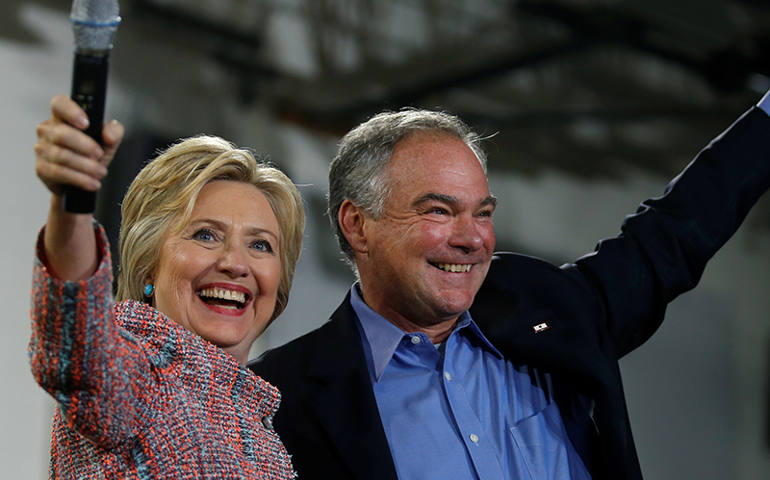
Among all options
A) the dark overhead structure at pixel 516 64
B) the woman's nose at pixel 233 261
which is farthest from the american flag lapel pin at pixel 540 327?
the dark overhead structure at pixel 516 64

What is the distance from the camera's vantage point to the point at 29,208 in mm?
3764

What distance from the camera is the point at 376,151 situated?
2.10 meters

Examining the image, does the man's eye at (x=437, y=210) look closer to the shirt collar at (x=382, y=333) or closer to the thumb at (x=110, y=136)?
the shirt collar at (x=382, y=333)

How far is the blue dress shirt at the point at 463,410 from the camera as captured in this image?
178 cm

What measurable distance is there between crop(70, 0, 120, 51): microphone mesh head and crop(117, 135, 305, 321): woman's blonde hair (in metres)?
0.60

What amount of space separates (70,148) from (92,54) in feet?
0.30

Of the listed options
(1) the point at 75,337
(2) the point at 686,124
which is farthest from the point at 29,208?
(2) the point at 686,124

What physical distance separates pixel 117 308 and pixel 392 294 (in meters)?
0.72

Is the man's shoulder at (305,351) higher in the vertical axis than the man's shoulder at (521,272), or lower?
lower

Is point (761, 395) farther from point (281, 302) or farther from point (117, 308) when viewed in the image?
point (117, 308)

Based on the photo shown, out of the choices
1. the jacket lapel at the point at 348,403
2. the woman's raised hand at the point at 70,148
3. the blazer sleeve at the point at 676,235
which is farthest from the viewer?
the blazer sleeve at the point at 676,235

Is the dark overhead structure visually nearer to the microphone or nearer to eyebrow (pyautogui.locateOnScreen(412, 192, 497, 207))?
eyebrow (pyautogui.locateOnScreen(412, 192, 497, 207))

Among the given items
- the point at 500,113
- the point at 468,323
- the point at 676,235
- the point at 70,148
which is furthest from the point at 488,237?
the point at 500,113

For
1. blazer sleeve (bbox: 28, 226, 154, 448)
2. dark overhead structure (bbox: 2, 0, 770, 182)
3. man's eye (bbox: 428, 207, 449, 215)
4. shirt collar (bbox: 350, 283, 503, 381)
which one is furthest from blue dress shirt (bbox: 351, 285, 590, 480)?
dark overhead structure (bbox: 2, 0, 770, 182)
